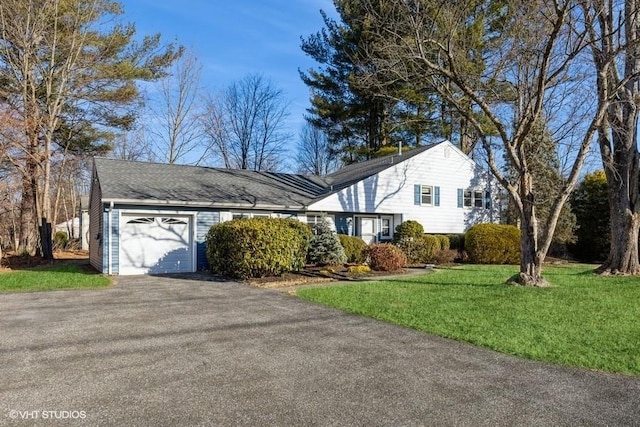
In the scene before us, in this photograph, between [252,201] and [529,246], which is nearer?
[529,246]

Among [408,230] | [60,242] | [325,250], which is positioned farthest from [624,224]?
[60,242]

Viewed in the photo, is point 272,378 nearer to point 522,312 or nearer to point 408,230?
point 522,312

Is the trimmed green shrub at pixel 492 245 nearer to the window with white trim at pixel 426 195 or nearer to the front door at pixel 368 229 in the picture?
the window with white trim at pixel 426 195

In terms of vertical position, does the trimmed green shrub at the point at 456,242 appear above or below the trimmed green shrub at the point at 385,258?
above

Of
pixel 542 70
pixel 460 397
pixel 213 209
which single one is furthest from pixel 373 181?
pixel 460 397

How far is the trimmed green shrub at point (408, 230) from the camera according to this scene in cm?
1806

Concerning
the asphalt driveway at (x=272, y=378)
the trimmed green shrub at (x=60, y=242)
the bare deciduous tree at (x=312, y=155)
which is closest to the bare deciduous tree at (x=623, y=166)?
the asphalt driveway at (x=272, y=378)

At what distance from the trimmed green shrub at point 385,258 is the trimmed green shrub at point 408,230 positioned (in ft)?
10.3

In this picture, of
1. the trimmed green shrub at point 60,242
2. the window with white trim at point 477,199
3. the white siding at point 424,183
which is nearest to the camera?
the white siding at point 424,183

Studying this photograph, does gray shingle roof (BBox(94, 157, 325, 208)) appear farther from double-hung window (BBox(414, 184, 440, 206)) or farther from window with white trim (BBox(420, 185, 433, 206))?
window with white trim (BBox(420, 185, 433, 206))

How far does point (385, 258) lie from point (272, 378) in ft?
34.6

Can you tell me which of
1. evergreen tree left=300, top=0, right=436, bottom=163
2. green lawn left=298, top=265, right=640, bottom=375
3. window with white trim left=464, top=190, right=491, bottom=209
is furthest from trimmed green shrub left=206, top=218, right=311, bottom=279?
evergreen tree left=300, top=0, right=436, bottom=163

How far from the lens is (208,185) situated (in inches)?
667

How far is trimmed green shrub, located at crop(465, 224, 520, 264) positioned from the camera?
18.3 meters
